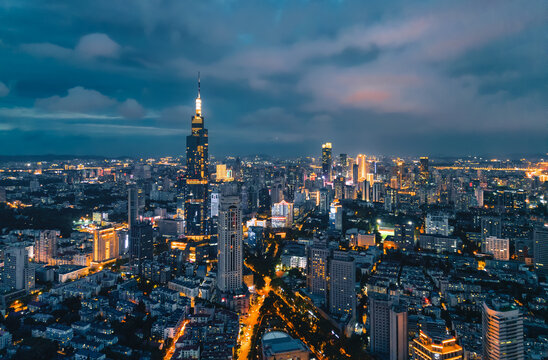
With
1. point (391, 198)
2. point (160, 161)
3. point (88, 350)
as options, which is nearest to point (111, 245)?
point (88, 350)

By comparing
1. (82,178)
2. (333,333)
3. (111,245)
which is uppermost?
(82,178)

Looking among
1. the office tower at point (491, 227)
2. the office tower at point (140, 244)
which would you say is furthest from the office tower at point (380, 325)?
the office tower at point (491, 227)

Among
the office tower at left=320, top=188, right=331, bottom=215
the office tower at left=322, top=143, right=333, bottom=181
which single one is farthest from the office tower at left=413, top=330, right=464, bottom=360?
the office tower at left=322, top=143, right=333, bottom=181

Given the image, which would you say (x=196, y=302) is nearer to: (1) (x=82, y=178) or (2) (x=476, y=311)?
(2) (x=476, y=311)

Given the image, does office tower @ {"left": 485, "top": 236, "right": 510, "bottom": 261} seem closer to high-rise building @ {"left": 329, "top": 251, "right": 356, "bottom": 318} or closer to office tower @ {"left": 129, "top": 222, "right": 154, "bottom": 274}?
high-rise building @ {"left": 329, "top": 251, "right": 356, "bottom": 318}

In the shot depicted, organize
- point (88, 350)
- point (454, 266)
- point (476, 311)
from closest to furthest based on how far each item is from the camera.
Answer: point (88, 350) < point (476, 311) < point (454, 266)

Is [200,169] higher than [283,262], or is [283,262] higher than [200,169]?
[200,169]

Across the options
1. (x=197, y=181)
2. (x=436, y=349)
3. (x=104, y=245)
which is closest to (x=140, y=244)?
(x=104, y=245)

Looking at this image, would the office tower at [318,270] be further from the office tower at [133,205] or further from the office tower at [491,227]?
the office tower at [133,205]
